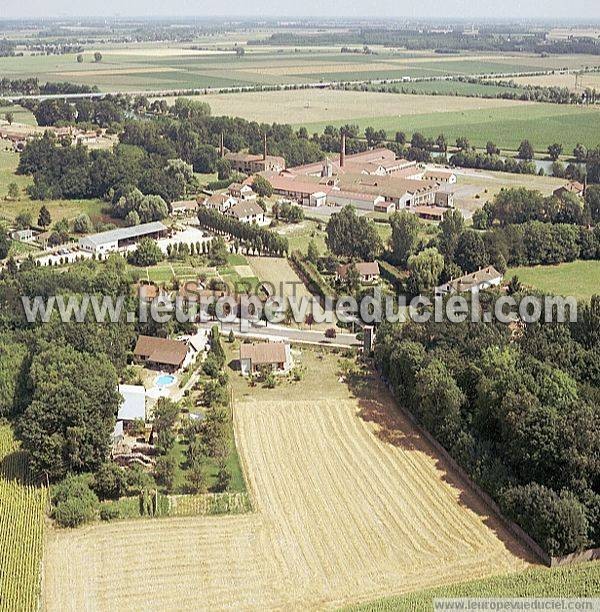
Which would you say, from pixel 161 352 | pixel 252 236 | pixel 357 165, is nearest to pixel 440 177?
pixel 357 165

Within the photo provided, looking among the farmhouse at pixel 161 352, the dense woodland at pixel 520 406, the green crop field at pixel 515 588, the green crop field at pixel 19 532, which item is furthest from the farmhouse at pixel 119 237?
the green crop field at pixel 515 588

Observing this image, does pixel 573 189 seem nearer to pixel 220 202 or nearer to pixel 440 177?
pixel 440 177

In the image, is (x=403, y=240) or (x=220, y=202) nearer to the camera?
(x=403, y=240)

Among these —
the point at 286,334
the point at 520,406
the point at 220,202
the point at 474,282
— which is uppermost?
the point at 220,202

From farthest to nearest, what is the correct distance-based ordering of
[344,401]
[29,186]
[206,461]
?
1. [29,186]
2. [344,401]
3. [206,461]

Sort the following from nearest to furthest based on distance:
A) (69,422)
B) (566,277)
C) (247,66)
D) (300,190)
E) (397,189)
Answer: (69,422) < (566,277) < (397,189) < (300,190) < (247,66)

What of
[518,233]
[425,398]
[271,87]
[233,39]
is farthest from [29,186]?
[233,39]

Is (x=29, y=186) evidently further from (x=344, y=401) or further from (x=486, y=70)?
(x=486, y=70)
